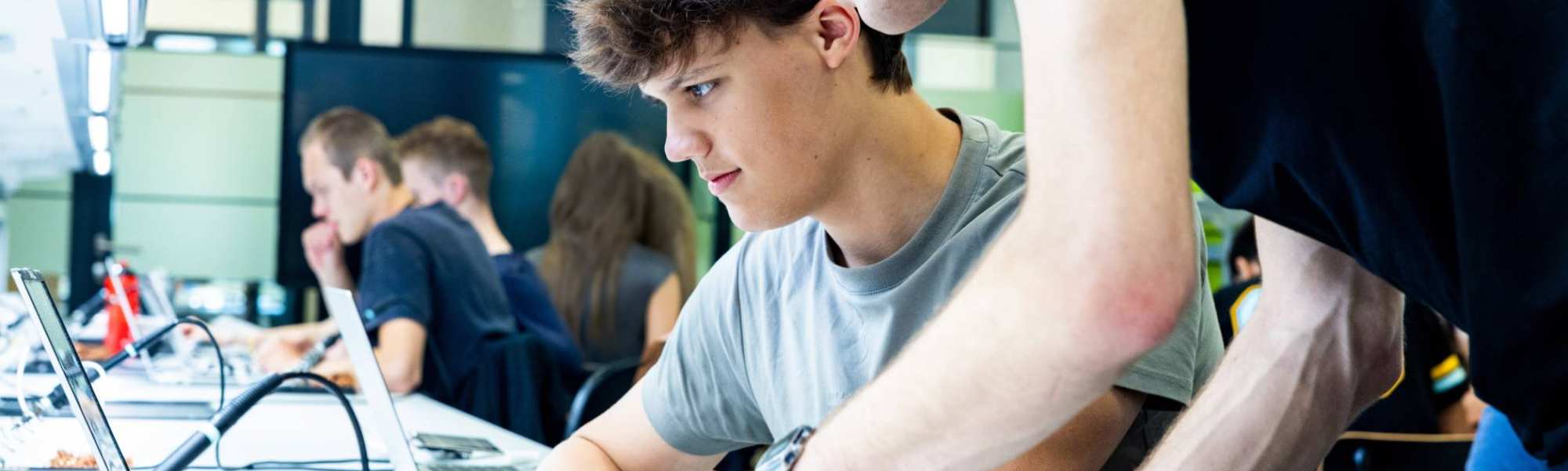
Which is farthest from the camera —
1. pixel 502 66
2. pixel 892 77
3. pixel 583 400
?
pixel 502 66

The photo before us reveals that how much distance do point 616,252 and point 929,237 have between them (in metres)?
2.47

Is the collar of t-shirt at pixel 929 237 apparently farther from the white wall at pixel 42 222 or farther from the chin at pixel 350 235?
the white wall at pixel 42 222

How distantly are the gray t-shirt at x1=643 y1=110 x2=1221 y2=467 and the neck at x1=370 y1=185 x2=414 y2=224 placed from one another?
2.40 meters

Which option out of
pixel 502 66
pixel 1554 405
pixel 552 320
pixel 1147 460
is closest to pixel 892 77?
pixel 1147 460

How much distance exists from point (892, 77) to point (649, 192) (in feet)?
8.10

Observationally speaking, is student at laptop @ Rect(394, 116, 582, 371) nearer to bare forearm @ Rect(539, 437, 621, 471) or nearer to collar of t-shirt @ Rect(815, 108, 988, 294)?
bare forearm @ Rect(539, 437, 621, 471)

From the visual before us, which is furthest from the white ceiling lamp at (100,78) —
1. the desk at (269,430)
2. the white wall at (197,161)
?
the white wall at (197,161)

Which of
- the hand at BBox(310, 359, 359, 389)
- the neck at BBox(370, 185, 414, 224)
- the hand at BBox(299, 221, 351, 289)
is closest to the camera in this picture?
the hand at BBox(310, 359, 359, 389)

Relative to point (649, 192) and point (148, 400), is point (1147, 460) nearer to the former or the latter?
point (148, 400)

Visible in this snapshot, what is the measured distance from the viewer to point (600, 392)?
3.16m

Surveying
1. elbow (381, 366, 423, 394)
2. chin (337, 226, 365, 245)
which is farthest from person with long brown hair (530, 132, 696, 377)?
elbow (381, 366, 423, 394)

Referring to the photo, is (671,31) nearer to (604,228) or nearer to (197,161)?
(604,228)

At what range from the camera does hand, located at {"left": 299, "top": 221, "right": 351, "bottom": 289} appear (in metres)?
4.38

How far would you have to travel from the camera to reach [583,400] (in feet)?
9.76
